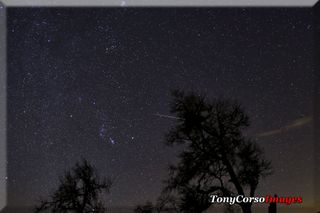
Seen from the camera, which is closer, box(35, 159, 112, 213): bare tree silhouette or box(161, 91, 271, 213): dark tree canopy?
box(161, 91, 271, 213): dark tree canopy

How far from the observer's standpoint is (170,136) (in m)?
11.7

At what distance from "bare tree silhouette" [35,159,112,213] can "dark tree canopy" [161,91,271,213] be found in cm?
335

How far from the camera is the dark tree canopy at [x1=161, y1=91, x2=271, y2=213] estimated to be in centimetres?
1120

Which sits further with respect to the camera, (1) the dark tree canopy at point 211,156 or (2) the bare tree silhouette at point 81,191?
(2) the bare tree silhouette at point 81,191

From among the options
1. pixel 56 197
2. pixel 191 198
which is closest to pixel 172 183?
pixel 191 198

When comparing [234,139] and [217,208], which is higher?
[234,139]

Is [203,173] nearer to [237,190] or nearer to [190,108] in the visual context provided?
[237,190]

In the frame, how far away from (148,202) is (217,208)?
1.77 meters

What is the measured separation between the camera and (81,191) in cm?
1409

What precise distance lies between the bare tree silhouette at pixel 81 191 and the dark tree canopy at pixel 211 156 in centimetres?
335

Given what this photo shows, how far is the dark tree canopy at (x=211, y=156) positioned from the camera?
36.8ft

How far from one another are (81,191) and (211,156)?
190 inches

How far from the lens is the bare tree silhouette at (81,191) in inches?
539

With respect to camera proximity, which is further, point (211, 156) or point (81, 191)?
point (81, 191)
